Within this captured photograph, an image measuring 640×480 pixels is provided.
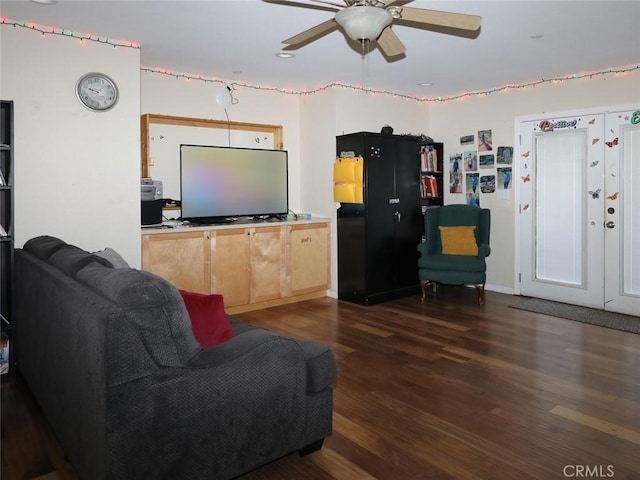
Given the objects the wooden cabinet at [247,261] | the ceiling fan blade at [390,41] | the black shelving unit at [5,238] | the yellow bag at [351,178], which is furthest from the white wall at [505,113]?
the black shelving unit at [5,238]

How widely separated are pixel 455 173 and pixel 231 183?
2.96 metres

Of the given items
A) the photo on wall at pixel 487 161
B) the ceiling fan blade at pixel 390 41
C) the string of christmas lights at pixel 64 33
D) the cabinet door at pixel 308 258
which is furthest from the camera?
the photo on wall at pixel 487 161

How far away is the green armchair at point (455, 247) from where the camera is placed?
532 cm

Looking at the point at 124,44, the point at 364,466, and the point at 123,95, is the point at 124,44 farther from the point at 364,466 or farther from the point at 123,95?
the point at 364,466

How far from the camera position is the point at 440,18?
2.47 meters

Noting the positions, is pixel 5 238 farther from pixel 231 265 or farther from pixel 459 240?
pixel 459 240

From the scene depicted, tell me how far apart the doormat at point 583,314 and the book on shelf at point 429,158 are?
6.68 ft

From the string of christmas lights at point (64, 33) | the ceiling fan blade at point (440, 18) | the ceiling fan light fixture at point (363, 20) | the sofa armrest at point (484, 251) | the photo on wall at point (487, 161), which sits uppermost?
the string of christmas lights at point (64, 33)

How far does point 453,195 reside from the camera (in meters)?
6.47

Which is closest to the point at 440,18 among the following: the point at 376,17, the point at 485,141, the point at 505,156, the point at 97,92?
the point at 376,17

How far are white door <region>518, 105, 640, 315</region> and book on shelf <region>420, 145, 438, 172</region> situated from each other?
1100 mm

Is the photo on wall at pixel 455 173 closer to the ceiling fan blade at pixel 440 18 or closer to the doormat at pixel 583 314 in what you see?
the doormat at pixel 583 314

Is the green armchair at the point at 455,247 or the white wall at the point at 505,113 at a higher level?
the white wall at the point at 505,113

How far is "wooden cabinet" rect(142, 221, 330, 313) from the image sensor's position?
179 inches
